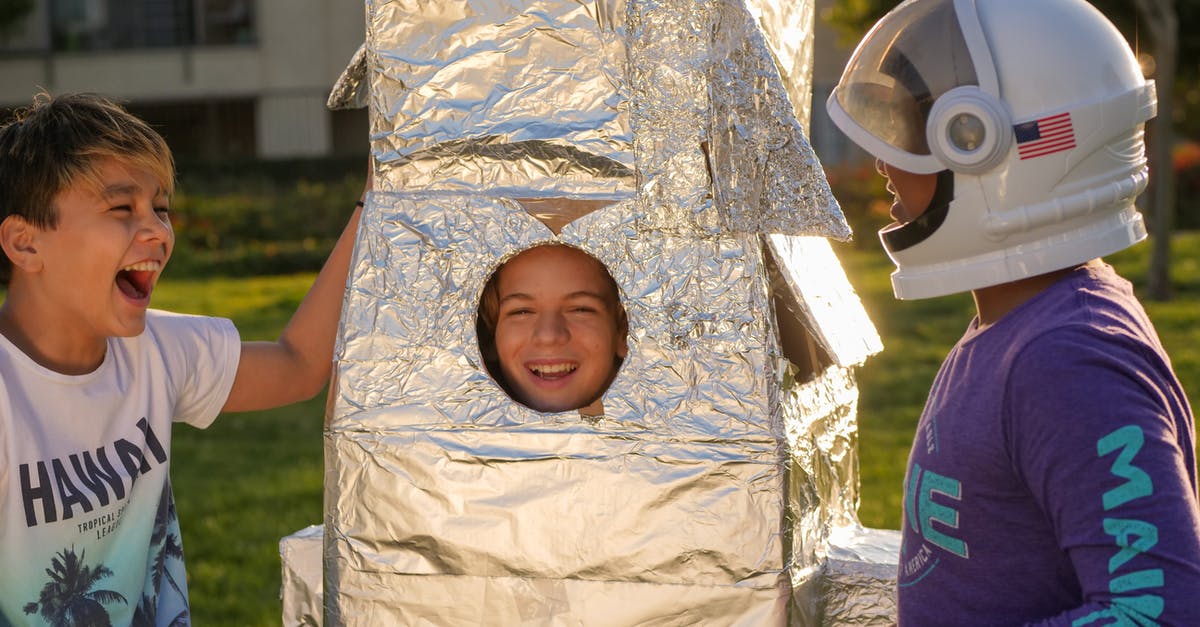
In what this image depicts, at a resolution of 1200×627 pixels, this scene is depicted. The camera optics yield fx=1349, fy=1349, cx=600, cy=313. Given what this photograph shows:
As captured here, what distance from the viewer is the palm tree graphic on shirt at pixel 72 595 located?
227 cm

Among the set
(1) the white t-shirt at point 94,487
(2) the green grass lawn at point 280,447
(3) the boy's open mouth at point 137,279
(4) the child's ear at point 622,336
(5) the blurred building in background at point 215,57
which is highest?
(5) the blurred building in background at point 215,57

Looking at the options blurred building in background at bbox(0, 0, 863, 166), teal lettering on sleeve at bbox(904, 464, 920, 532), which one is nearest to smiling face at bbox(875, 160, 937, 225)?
teal lettering on sleeve at bbox(904, 464, 920, 532)

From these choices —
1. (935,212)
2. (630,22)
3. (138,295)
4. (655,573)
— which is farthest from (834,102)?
(138,295)

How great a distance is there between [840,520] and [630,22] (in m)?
0.98

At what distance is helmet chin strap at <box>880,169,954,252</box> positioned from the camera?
1767 millimetres

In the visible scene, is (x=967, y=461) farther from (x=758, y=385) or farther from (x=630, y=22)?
(x=630, y=22)

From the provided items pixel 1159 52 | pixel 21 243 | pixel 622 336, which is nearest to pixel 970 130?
pixel 622 336

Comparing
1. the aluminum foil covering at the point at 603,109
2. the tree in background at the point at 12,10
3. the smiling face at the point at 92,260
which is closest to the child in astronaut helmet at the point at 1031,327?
the aluminum foil covering at the point at 603,109

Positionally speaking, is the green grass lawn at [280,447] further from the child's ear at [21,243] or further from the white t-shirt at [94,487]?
the child's ear at [21,243]

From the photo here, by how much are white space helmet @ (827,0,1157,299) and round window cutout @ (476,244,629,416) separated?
3.21 ft

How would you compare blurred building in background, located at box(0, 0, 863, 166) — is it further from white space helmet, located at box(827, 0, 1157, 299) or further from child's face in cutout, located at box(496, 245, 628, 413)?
white space helmet, located at box(827, 0, 1157, 299)

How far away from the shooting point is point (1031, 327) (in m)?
1.65

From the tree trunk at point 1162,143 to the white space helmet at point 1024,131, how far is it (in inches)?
280

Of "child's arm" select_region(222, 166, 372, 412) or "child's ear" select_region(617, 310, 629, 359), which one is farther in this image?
"child's ear" select_region(617, 310, 629, 359)
